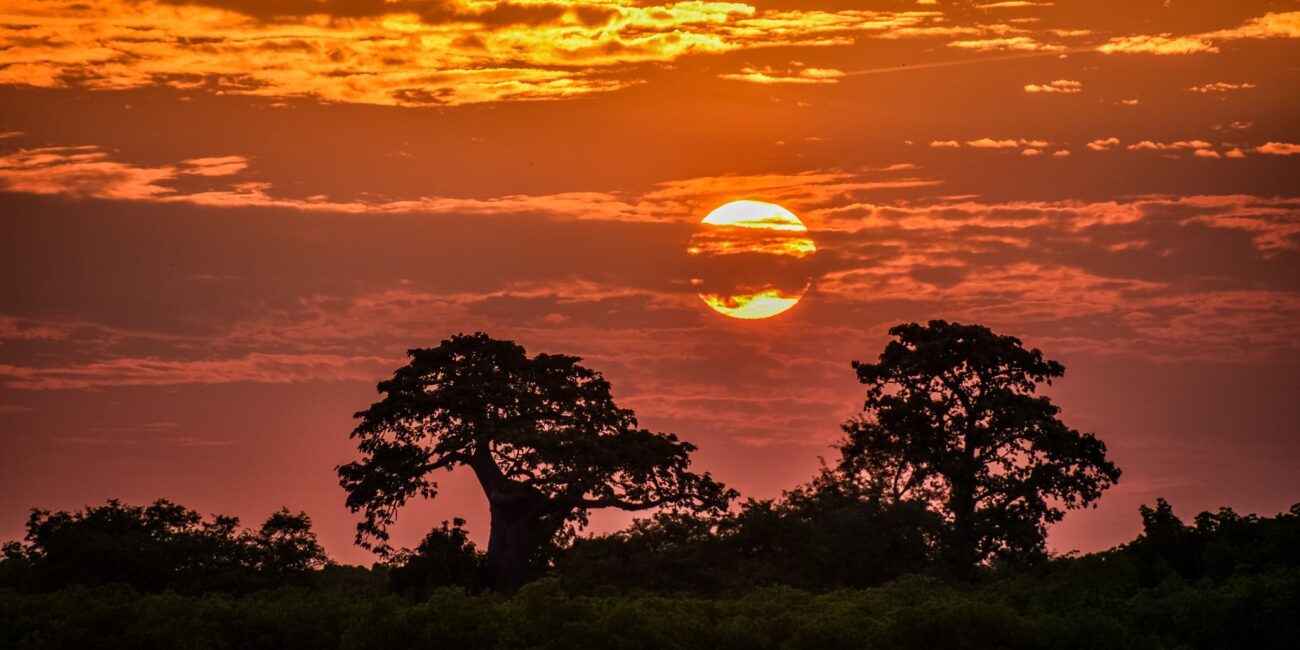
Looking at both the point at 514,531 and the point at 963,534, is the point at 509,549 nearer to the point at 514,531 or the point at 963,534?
the point at 514,531

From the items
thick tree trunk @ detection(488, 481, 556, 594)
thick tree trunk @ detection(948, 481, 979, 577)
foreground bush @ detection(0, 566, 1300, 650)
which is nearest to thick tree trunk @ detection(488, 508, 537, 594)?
thick tree trunk @ detection(488, 481, 556, 594)

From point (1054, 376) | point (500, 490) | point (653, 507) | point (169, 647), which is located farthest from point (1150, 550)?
point (169, 647)

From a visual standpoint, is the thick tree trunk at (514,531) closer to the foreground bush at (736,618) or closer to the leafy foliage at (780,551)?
the leafy foliage at (780,551)

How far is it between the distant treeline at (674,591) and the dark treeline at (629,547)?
103mm

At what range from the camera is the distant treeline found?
6228 cm

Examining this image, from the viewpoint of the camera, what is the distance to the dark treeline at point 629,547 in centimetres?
6512

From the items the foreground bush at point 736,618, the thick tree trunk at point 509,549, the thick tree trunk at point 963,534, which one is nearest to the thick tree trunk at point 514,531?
the thick tree trunk at point 509,549

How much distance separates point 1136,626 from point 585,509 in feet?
83.9

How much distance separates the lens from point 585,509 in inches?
3123

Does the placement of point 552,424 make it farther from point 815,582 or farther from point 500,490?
point 815,582

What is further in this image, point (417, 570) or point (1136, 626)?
point (417, 570)

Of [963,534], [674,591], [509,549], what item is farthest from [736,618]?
[509,549]

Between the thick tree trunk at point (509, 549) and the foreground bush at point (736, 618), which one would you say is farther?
the thick tree trunk at point (509, 549)

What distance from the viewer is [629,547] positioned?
76312 mm
